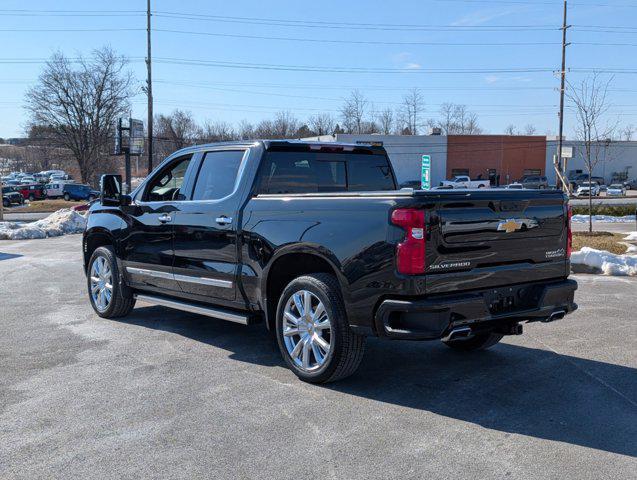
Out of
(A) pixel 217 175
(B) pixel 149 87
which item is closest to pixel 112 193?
(A) pixel 217 175

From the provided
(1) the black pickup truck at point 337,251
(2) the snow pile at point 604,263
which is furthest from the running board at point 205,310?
(2) the snow pile at point 604,263

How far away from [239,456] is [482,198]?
2466 mm

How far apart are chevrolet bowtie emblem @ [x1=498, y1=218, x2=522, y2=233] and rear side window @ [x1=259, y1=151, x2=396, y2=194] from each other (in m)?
1.97

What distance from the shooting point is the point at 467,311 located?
4.53m

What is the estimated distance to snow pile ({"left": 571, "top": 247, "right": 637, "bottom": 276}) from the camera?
35.9 feet

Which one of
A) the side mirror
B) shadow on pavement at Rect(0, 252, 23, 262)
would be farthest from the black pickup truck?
shadow on pavement at Rect(0, 252, 23, 262)

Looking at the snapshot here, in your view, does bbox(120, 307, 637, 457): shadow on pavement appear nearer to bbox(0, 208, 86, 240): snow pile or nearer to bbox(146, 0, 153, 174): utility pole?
bbox(0, 208, 86, 240): snow pile

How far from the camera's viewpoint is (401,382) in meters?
5.26

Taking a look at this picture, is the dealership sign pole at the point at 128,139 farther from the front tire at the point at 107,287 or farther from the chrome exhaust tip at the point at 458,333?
the chrome exhaust tip at the point at 458,333

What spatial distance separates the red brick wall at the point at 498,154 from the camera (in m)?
68.7

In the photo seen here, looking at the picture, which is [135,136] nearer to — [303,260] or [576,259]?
[576,259]

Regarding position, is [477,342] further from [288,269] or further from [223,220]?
[223,220]

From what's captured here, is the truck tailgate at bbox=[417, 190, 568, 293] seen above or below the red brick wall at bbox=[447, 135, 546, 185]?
below

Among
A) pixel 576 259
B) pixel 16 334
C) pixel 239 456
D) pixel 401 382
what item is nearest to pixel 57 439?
pixel 239 456
